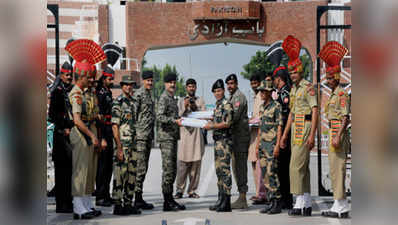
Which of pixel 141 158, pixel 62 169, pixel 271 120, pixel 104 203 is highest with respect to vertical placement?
pixel 271 120

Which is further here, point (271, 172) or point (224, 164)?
point (224, 164)

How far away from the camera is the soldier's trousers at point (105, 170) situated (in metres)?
7.85

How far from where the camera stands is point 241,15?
23516mm

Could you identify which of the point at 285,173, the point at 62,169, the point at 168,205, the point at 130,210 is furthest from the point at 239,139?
the point at 62,169

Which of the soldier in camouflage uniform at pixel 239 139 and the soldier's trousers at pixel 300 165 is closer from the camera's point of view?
the soldier's trousers at pixel 300 165

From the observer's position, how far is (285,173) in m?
7.27

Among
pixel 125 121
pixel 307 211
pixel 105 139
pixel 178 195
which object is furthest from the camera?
pixel 178 195

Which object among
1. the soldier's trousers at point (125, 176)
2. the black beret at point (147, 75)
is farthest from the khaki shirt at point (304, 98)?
the soldier's trousers at point (125, 176)

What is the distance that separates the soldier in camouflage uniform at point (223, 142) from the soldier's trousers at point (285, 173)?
750mm

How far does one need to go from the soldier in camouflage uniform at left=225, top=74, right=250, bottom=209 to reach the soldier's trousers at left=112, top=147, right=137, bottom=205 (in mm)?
1488

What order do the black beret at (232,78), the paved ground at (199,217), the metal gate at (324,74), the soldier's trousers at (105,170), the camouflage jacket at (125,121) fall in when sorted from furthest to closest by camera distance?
the metal gate at (324,74), the soldier's trousers at (105,170), the black beret at (232,78), the camouflage jacket at (125,121), the paved ground at (199,217)

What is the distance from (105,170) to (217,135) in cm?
198

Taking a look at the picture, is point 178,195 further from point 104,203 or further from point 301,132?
point 301,132

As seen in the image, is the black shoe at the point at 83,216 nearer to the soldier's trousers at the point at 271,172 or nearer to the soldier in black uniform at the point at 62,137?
the soldier in black uniform at the point at 62,137
